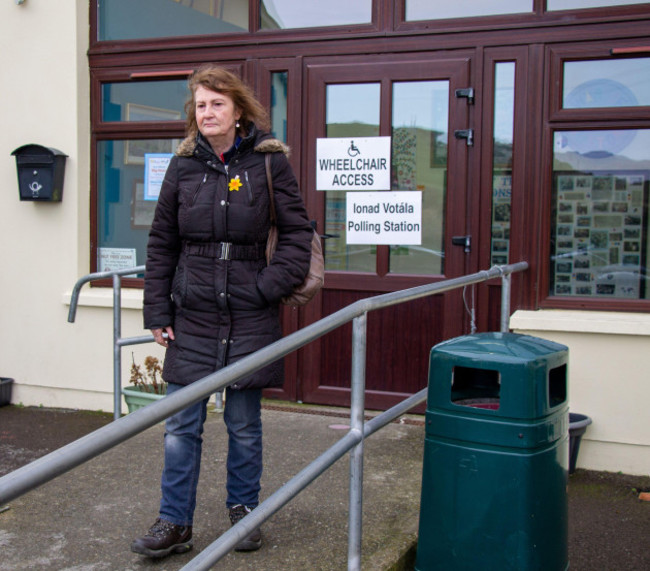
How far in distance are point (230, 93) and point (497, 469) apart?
1625 millimetres

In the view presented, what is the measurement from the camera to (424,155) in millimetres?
5070

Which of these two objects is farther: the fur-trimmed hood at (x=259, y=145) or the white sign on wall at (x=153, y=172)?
the white sign on wall at (x=153, y=172)

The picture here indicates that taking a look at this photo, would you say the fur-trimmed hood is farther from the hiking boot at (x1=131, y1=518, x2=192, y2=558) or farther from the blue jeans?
the hiking boot at (x1=131, y1=518, x2=192, y2=558)

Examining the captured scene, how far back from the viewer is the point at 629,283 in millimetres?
4715

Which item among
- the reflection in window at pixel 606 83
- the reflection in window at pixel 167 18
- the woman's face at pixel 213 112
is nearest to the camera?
the woman's face at pixel 213 112

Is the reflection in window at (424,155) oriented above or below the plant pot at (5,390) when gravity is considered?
above

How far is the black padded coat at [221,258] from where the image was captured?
298 centimetres

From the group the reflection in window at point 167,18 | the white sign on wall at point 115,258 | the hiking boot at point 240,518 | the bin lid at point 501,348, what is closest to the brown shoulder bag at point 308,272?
the bin lid at point 501,348

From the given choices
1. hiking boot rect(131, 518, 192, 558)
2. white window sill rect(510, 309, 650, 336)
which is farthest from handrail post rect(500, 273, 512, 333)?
hiking boot rect(131, 518, 192, 558)

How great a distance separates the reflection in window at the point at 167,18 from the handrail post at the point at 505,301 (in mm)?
2503

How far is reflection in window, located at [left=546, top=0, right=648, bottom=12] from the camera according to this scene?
464cm

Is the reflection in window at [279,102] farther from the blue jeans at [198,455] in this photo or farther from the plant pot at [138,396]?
the blue jeans at [198,455]

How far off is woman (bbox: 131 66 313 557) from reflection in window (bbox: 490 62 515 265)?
7.14 feet

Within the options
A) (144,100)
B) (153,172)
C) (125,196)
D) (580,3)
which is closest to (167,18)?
(144,100)
